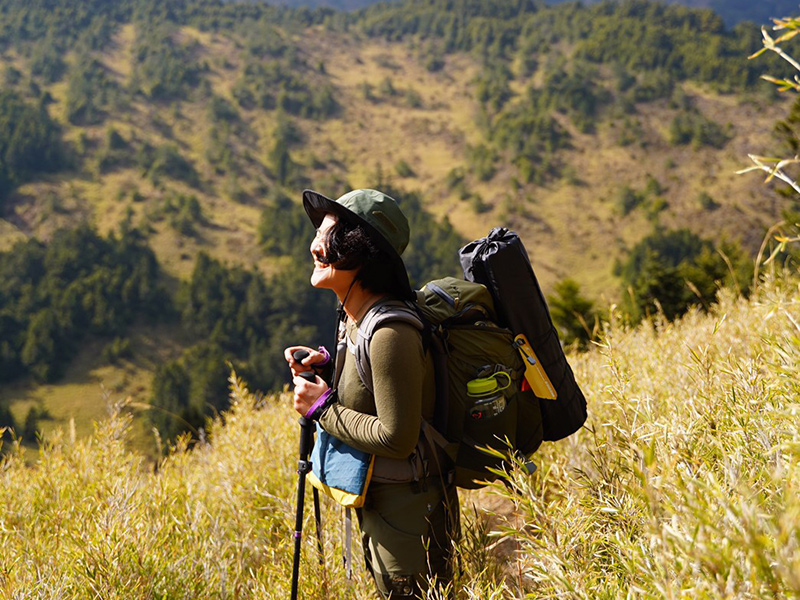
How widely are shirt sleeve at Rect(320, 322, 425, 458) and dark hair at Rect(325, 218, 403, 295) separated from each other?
0.24 m

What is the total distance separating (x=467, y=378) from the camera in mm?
2094

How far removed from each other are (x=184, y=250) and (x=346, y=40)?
69.0 metres

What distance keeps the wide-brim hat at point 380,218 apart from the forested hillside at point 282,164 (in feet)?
134

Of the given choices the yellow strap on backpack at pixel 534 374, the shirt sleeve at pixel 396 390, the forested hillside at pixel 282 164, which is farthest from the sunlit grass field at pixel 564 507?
the forested hillside at pixel 282 164

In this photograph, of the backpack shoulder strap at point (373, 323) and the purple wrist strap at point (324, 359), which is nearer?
the backpack shoulder strap at point (373, 323)

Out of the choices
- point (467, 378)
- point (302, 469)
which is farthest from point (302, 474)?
point (467, 378)

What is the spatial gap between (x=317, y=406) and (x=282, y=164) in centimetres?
8467

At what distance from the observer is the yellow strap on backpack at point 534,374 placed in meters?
2.17

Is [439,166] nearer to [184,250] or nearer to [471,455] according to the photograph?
[184,250]

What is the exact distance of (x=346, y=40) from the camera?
121688 millimetres

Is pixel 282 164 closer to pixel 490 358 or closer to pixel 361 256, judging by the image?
pixel 361 256

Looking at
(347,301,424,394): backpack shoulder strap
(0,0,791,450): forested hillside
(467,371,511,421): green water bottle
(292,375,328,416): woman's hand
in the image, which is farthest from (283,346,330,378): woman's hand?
(0,0,791,450): forested hillside

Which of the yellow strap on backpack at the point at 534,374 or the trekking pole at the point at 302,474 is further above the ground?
the yellow strap on backpack at the point at 534,374

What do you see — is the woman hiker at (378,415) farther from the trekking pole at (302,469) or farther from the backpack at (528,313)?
the backpack at (528,313)
